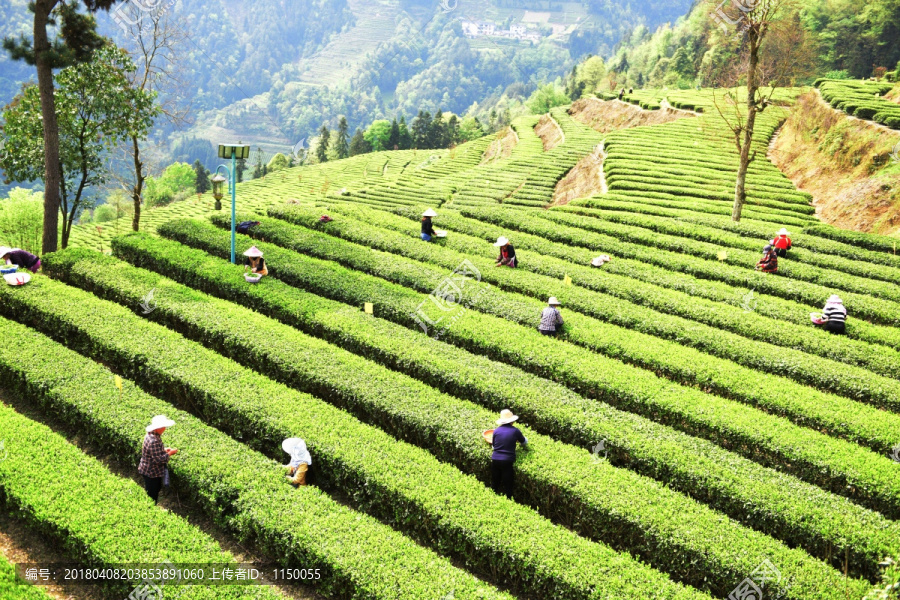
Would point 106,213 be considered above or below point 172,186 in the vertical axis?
below

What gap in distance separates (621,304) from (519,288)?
3.03 m

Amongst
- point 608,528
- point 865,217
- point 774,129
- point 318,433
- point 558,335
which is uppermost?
point 774,129

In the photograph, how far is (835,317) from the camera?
Result: 14.6 m

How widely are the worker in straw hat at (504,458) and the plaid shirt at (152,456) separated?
5.38 metres

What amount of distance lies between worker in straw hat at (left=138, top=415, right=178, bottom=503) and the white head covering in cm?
186

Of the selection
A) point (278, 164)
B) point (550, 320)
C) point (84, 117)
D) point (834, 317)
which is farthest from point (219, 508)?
point (278, 164)

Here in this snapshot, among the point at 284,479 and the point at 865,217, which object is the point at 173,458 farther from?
the point at 865,217

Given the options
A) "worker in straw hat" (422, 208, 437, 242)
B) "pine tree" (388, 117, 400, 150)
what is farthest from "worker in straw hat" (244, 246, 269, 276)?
"pine tree" (388, 117, 400, 150)

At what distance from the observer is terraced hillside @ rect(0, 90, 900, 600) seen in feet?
26.6

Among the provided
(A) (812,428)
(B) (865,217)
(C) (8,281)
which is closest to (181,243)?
(C) (8,281)

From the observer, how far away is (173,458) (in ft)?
29.9

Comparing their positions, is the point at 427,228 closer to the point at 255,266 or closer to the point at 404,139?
the point at 255,266

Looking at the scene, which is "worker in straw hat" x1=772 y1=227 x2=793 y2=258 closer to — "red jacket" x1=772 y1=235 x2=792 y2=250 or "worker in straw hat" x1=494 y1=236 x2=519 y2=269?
"red jacket" x1=772 y1=235 x2=792 y2=250

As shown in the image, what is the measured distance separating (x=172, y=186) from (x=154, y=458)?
338 feet
